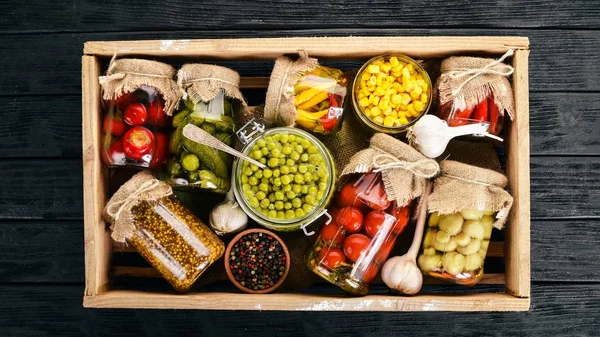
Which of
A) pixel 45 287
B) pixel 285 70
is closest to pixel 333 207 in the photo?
pixel 285 70

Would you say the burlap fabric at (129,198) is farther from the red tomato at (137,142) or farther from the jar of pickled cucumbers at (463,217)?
the jar of pickled cucumbers at (463,217)

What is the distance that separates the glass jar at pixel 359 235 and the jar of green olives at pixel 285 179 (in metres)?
0.05

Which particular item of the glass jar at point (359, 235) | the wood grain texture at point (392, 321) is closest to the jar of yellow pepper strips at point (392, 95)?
the glass jar at point (359, 235)

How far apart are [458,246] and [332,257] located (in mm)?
272

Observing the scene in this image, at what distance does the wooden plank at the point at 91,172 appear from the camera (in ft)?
3.89

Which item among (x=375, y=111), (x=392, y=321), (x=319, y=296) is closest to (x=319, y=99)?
(x=375, y=111)

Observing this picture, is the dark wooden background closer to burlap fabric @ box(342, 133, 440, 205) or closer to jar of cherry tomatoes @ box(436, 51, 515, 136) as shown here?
jar of cherry tomatoes @ box(436, 51, 515, 136)

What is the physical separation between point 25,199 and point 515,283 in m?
1.26

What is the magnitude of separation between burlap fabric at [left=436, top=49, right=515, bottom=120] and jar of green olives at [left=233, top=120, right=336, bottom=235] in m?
0.31

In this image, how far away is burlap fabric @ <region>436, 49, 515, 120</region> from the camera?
3.85 feet

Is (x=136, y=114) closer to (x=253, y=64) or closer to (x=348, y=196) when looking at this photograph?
(x=253, y=64)

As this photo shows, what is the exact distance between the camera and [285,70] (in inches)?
47.1

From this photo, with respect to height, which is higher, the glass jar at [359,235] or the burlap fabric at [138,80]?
the burlap fabric at [138,80]

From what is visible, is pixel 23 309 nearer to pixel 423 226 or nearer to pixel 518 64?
pixel 423 226
